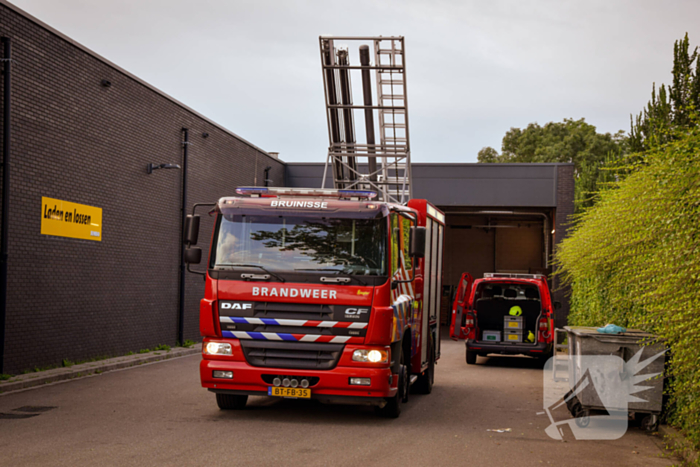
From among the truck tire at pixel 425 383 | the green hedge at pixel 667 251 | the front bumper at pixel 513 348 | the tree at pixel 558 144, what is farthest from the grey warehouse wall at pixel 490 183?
the tree at pixel 558 144

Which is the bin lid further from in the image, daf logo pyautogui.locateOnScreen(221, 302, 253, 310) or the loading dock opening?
the loading dock opening

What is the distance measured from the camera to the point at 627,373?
884 centimetres

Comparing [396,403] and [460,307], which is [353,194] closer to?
[396,403]

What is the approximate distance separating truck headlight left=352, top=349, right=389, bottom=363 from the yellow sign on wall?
7.72m

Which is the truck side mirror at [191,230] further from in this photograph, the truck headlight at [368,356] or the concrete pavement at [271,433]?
the truck headlight at [368,356]

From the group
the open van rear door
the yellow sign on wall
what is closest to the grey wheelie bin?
the open van rear door

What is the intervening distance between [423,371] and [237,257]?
434 centimetres

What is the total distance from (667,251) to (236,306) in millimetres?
4864

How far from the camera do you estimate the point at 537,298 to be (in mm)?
17781

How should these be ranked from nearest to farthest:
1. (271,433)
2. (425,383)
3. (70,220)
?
(271,433) < (425,383) < (70,220)

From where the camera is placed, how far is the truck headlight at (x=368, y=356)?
28.5ft

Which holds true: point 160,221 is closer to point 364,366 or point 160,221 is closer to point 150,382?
point 150,382

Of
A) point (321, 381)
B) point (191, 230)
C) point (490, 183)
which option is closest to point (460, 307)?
point (321, 381)

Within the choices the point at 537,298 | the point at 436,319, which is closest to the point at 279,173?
the point at 537,298
